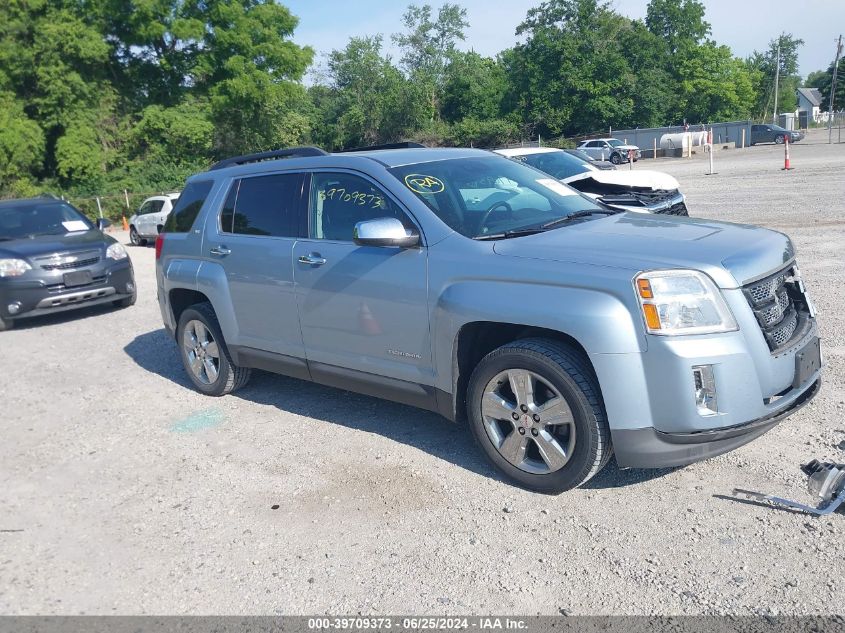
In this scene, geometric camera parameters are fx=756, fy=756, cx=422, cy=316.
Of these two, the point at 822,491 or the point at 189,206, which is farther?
the point at 189,206

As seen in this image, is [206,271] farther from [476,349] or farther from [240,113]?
[240,113]

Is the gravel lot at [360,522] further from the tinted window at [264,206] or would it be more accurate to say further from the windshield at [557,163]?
the windshield at [557,163]

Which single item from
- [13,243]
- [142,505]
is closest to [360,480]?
[142,505]

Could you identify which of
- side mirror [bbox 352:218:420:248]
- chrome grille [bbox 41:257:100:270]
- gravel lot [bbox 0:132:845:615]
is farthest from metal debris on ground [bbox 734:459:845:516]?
chrome grille [bbox 41:257:100:270]

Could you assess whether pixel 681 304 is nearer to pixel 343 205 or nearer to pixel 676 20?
pixel 343 205

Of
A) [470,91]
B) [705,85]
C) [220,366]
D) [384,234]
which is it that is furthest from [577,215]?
[705,85]

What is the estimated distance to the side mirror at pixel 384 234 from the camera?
4.36 m

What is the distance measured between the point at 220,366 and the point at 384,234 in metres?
2.48

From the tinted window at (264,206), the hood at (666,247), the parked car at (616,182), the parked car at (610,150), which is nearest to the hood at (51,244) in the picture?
the tinted window at (264,206)

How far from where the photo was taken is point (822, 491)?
3717 mm

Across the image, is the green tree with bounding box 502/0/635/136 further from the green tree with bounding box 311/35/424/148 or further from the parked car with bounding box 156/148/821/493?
the parked car with bounding box 156/148/821/493

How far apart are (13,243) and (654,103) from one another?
63.8 m

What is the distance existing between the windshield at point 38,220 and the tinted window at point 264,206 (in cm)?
595

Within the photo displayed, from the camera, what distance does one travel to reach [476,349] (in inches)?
173
